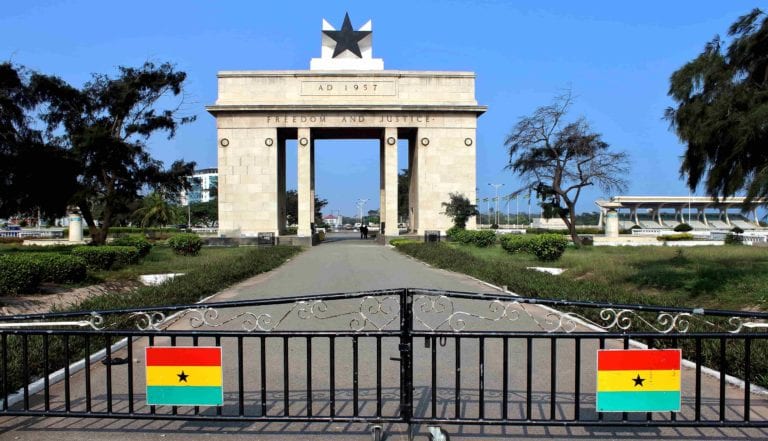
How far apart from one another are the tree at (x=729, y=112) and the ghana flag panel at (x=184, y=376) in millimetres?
10555

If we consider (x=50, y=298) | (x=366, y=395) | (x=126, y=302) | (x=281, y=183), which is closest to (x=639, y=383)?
(x=366, y=395)

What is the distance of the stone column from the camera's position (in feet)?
137

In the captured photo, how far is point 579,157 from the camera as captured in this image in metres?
31.2

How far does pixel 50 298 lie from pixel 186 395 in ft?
30.8

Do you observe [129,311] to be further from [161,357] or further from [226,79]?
[226,79]

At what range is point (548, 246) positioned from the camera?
21.4 metres

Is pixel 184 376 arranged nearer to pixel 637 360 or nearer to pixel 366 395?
pixel 366 395

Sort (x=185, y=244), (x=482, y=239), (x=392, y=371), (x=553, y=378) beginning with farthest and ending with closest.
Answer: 1. (x=482, y=239)
2. (x=185, y=244)
3. (x=392, y=371)
4. (x=553, y=378)

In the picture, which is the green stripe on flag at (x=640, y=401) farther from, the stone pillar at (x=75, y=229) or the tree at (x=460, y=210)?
the stone pillar at (x=75, y=229)

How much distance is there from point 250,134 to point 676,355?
131 feet

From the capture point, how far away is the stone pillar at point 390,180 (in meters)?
42.3

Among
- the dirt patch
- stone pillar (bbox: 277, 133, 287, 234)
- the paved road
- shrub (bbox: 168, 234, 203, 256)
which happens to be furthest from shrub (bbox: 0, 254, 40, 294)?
stone pillar (bbox: 277, 133, 287, 234)

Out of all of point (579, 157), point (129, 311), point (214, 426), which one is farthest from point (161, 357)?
point (579, 157)

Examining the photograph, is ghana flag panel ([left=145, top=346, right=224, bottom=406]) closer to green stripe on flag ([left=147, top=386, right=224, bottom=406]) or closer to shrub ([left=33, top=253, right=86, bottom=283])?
green stripe on flag ([left=147, top=386, right=224, bottom=406])
